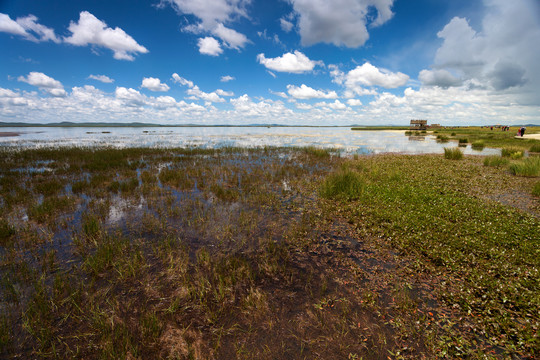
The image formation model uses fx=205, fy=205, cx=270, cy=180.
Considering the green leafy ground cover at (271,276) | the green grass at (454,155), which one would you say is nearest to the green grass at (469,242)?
the green leafy ground cover at (271,276)

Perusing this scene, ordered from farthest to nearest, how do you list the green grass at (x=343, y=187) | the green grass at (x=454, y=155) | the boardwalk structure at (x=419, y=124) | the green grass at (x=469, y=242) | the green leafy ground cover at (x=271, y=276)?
the boardwalk structure at (x=419, y=124) → the green grass at (x=454, y=155) → the green grass at (x=343, y=187) → the green grass at (x=469, y=242) → the green leafy ground cover at (x=271, y=276)

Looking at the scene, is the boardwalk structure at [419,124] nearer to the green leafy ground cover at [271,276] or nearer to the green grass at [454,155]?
the green grass at [454,155]

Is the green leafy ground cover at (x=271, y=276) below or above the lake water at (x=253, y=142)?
below

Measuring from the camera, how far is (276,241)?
8.33m

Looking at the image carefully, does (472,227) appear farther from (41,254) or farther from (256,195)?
(41,254)

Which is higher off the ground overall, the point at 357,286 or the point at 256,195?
the point at 256,195

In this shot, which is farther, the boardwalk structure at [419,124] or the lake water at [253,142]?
the boardwalk structure at [419,124]

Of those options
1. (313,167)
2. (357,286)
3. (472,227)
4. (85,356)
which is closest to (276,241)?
(357,286)

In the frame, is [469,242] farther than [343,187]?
No

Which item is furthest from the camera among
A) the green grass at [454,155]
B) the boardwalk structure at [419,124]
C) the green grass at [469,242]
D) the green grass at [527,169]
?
the boardwalk structure at [419,124]

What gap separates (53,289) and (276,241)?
6.71 meters

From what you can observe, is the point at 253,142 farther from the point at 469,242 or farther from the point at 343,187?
the point at 469,242

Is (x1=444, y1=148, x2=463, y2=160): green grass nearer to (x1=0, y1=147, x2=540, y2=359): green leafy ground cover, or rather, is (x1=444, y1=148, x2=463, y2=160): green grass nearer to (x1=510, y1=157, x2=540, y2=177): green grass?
(x1=510, y1=157, x2=540, y2=177): green grass

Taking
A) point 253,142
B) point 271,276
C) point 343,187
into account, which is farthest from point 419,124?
point 271,276
